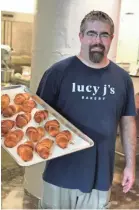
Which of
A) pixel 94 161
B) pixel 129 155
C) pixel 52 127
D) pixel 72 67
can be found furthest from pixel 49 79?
pixel 129 155

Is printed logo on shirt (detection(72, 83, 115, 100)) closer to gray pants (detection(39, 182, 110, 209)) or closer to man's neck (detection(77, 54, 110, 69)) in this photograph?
man's neck (detection(77, 54, 110, 69))

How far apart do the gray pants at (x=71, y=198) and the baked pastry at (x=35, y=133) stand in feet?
0.90

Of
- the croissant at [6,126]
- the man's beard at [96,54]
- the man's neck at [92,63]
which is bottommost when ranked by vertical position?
the croissant at [6,126]

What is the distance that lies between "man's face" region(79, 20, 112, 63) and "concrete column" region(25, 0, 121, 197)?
1.45 ft

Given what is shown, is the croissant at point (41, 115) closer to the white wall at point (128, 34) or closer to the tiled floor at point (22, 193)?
the tiled floor at point (22, 193)

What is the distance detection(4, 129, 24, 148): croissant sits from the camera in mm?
839

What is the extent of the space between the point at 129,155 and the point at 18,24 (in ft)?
4.29

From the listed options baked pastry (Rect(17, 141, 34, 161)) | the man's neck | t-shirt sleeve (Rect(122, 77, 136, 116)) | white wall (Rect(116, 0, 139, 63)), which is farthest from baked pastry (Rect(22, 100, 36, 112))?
white wall (Rect(116, 0, 139, 63))

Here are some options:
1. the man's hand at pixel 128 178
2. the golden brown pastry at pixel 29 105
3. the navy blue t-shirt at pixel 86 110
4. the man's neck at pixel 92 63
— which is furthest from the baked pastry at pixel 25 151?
the man's hand at pixel 128 178

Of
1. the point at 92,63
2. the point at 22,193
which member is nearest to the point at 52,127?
the point at 92,63

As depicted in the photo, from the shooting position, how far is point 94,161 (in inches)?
43.2

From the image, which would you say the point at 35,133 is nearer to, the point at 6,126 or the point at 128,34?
the point at 6,126

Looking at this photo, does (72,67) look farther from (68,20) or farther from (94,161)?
(68,20)

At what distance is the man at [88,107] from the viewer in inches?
41.2
